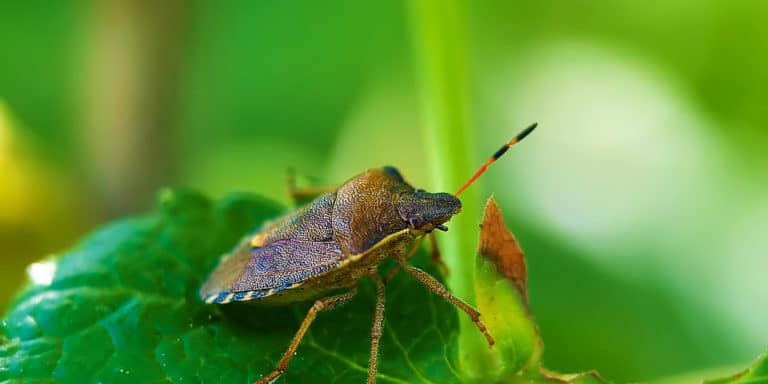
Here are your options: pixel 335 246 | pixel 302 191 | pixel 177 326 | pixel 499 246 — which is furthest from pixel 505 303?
pixel 302 191

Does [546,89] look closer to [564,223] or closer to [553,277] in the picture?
[564,223]

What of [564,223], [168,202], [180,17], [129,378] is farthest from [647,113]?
[129,378]

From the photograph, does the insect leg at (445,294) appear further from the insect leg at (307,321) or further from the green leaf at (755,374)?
the green leaf at (755,374)

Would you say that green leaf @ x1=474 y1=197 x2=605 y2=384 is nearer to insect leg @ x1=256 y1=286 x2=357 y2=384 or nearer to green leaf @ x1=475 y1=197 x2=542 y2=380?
green leaf @ x1=475 y1=197 x2=542 y2=380

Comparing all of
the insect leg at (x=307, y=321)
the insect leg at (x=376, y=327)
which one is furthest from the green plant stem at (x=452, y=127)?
the insect leg at (x=307, y=321)

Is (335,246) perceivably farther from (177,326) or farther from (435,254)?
(177,326)

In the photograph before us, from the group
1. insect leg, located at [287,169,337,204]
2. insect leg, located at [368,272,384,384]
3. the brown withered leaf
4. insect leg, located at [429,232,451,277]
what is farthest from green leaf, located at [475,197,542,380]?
→ insect leg, located at [287,169,337,204]
